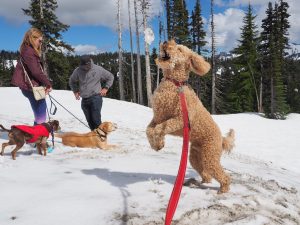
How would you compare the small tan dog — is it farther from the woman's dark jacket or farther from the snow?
the woman's dark jacket

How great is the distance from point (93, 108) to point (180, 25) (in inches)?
1234

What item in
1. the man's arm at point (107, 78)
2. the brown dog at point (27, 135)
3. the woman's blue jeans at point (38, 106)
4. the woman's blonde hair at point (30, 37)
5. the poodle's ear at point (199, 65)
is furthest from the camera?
the man's arm at point (107, 78)

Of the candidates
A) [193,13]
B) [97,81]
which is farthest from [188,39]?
[97,81]

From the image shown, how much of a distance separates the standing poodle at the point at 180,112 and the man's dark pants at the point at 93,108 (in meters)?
4.20

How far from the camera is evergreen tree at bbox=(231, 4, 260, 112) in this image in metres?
35.4

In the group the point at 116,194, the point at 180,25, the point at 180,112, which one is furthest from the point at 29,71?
the point at 180,25

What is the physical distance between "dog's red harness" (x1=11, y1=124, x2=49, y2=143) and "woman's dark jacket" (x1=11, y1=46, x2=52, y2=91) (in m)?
0.81

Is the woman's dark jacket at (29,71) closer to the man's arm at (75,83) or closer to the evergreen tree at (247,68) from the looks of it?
the man's arm at (75,83)

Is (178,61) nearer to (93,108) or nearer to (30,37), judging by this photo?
(30,37)

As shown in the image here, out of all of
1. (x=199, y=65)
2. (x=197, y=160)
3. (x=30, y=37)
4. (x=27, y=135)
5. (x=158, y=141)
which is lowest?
(x=197, y=160)

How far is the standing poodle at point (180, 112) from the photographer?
11.8ft

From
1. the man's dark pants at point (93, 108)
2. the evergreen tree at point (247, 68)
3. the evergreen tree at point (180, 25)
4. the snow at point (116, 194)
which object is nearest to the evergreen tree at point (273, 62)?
the evergreen tree at point (247, 68)

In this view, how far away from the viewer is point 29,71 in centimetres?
645

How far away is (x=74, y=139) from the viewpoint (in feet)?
26.0
